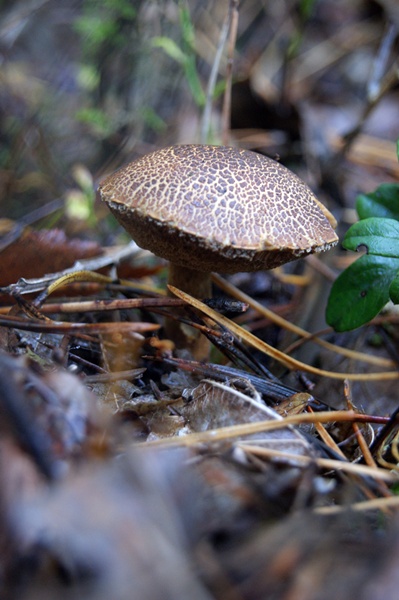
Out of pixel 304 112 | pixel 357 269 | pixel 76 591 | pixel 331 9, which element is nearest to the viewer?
pixel 76 591

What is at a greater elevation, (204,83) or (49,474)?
(204,83)

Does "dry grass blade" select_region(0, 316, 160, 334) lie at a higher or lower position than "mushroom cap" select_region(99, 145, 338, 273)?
lower

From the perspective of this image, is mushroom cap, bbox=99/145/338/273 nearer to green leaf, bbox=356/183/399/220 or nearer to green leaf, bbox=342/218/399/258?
green leaf, bbox=342/218/399/258

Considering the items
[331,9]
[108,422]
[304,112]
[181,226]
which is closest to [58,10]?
[304,112]

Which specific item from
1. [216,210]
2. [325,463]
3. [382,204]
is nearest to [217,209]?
[216,210]

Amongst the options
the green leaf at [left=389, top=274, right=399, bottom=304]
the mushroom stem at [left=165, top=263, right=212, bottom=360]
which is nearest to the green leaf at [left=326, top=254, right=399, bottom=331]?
the green leaf at [left=389, top=274, right=399, bottom=304]

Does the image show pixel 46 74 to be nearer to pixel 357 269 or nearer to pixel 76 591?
pixel 357 269
